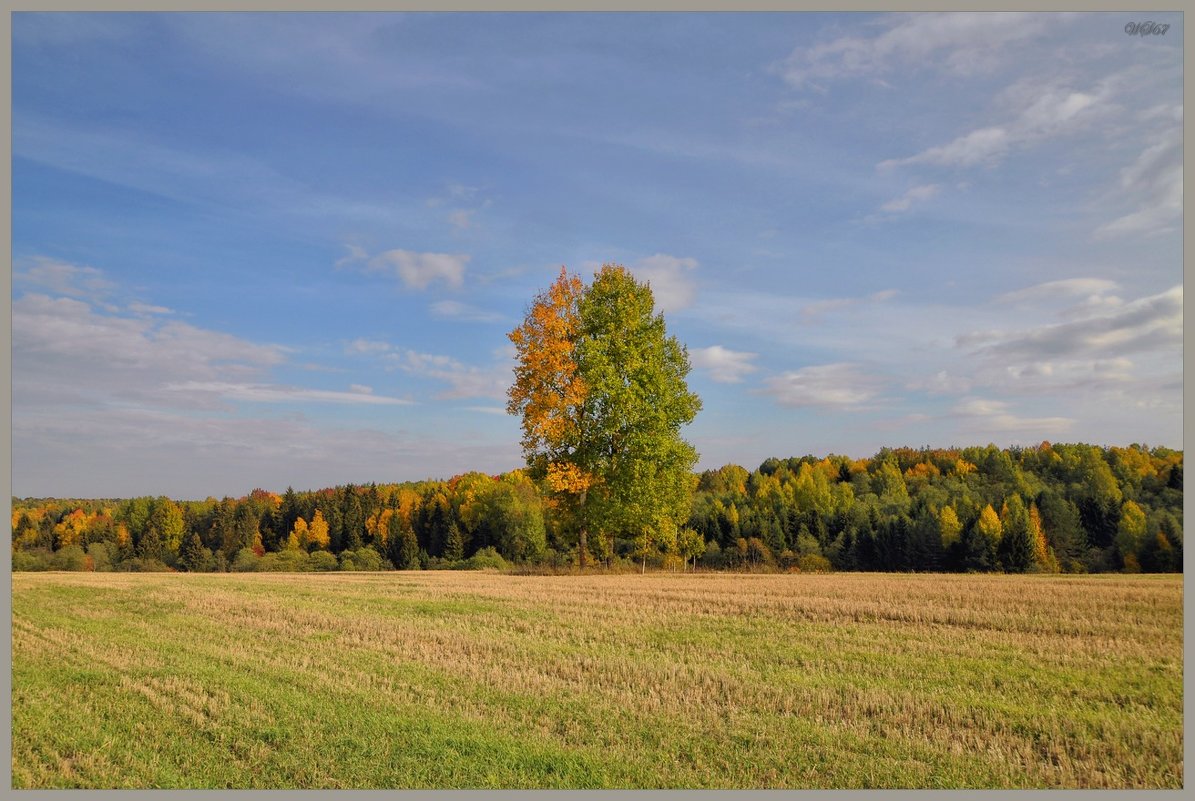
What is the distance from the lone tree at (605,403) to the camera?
24.9m

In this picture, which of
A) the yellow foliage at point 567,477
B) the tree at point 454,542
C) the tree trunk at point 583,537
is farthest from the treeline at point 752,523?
the yellow foliage at point 567,477

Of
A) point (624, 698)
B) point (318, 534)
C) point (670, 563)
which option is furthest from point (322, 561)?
point (624, 698)

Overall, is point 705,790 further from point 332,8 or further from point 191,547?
point 191,547

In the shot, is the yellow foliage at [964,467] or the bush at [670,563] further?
the bush at [670,563]

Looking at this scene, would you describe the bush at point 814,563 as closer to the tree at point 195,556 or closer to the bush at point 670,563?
the bush at point 670,563

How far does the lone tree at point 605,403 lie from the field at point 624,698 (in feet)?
37.8

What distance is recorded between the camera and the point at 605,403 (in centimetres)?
2603

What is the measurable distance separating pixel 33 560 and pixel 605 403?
73.6 ft

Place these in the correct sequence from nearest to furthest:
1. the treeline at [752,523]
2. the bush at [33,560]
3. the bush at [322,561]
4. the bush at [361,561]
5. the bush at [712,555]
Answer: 1. the treeline at [752,523]
2. the bush at [33,560]
3. the bush at [712,555]
4. the bush at [361,561]
5. the bush at [322,561]

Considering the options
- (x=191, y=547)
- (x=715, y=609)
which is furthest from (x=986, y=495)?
(x=191, y=547)

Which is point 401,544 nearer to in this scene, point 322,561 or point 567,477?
point 322,561

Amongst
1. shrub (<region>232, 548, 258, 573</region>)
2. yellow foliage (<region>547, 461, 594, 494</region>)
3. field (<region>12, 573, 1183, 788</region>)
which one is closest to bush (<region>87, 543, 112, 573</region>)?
shrub (<region>232, 548, 258, 573</region>)

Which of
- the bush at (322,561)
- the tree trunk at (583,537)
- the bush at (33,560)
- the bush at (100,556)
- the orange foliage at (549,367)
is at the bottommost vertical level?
the bush at (322,561)

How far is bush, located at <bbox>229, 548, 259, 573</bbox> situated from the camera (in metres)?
55.4
